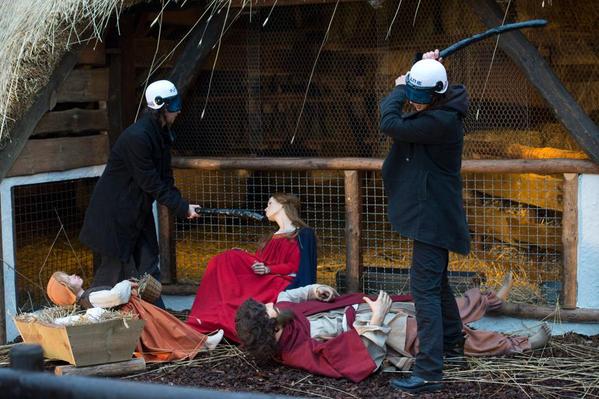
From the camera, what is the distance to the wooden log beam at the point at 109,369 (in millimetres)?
6207

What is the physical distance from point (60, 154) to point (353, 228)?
2221mm

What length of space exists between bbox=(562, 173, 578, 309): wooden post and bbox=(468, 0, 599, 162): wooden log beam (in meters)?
0.30

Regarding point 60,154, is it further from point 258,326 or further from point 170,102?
point 258,326

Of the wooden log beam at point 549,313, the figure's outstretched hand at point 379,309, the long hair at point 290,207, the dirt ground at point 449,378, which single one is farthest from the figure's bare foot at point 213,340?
the wooden log beam at point 549,313

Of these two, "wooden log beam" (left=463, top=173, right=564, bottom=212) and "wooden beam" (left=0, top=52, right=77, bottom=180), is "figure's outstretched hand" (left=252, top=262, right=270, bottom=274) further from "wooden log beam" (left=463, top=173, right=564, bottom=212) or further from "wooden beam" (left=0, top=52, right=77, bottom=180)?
"wooden beam" (left=0, top=52, right=77, bottom=180)

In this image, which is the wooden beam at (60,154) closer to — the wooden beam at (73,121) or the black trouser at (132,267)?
the wooden beam at (73,121)

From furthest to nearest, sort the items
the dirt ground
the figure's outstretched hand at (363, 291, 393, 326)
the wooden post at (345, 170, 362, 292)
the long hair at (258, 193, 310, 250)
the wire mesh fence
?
1. the wooden post at (345, 170, 362, 292)
2. the wire mesh fence
3. the long hair at (258, 193, 310, 250)
4. the figure's outstretched hand at (363, 291, 393, 326)
5. the dirt ground

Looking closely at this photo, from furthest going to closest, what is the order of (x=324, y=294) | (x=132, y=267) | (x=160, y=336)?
(x=132, y=267) < (x=324, y=294) < (x=160, y=336)

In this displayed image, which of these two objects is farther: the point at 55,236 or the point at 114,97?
the point at 55,236

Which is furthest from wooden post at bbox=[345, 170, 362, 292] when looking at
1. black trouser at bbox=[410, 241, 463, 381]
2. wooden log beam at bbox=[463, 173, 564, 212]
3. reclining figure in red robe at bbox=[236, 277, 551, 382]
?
black trouser at bbox=[410, 241, 463, 381]

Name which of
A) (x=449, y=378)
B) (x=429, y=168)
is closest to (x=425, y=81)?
(x=429, y=168)

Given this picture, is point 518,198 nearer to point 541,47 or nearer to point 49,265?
point 541,47

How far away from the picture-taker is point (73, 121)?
8000 millimetres

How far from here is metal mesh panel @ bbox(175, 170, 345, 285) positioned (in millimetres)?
8688
